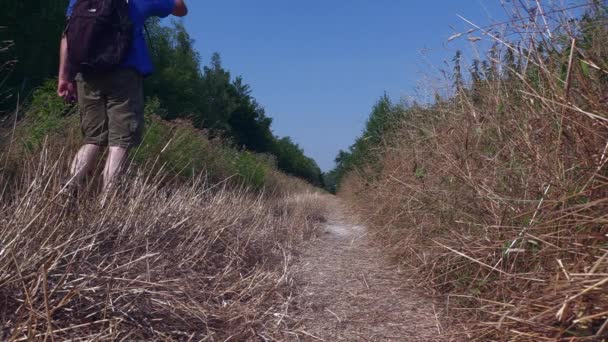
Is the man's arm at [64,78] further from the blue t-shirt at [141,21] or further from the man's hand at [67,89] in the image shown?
the blue t-shirt at [141,21]

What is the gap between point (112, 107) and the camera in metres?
3.20

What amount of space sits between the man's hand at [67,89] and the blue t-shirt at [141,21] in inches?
15.9

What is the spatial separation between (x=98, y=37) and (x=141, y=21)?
0.37 meters

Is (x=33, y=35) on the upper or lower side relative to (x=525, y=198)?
upper

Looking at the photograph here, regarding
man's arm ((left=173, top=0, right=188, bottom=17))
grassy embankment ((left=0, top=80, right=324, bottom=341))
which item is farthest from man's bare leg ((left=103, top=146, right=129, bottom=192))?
man's arm ((left=173, top=0, right=188, bottom=17))

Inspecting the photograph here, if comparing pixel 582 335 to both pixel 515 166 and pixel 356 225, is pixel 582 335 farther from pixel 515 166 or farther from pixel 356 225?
pixel 356 225

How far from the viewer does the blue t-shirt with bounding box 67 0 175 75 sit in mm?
3195

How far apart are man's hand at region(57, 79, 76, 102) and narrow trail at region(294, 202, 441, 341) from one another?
1716 mm

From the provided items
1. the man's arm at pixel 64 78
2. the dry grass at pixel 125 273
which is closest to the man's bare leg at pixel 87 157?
the dry grass at pixel 125 273

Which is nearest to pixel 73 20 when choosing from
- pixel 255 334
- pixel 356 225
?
pixel 255 334

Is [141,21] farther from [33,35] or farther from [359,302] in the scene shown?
[33,35]

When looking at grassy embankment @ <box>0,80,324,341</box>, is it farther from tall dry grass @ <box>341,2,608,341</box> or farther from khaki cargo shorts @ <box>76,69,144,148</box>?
tall dry grass @ <box>341,2,608,341</box>

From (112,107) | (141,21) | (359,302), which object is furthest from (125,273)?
(141,21)

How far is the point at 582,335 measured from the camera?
1.48 metres
